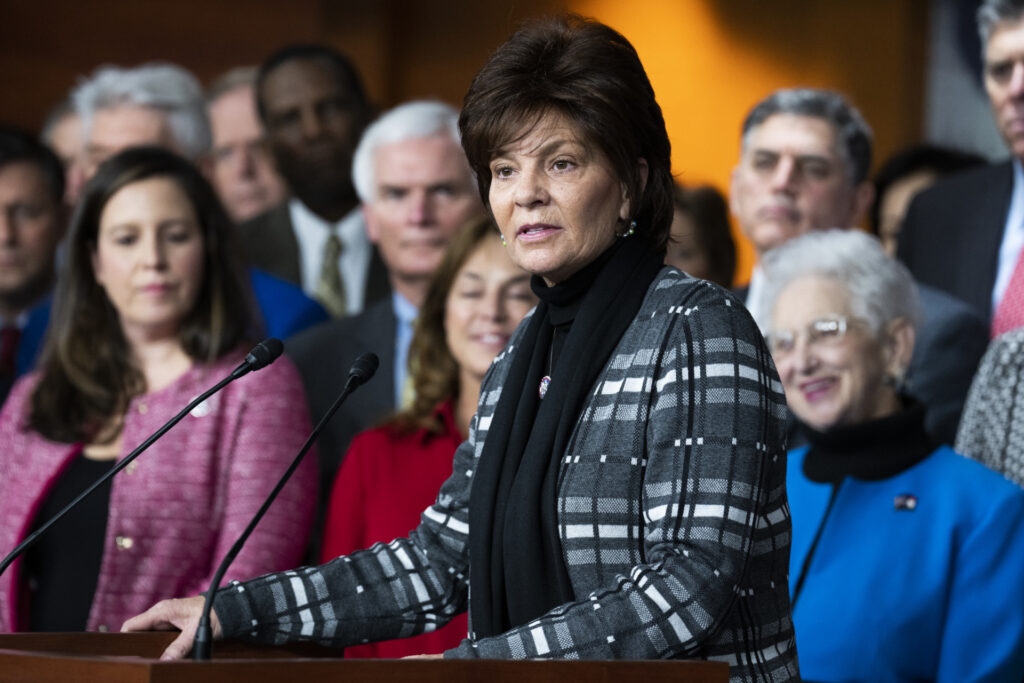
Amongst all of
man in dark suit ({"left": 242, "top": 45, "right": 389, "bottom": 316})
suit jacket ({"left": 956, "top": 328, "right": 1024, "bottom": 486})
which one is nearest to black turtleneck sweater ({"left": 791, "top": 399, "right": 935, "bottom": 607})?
suit jacket ({"left": 956, "top": 328, "right": 1024, "bottom": 486})

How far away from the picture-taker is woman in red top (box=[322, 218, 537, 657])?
3.19 meters

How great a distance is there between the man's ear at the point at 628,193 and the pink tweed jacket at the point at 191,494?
1.43 meters

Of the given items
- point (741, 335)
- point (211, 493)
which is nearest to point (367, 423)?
point (211, 493)

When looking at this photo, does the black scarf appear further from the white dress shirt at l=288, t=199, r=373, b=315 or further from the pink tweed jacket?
the white dress shirt at l=288, t=199, r=373, b=315

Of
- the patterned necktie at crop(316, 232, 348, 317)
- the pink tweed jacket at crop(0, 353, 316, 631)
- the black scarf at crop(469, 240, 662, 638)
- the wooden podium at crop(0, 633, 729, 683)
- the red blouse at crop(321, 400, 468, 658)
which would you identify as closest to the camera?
the wooden podium at crop(0, 633, 729, 683)

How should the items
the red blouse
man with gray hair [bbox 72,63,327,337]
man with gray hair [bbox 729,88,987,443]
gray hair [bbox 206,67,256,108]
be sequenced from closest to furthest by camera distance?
the red blouse
man with gray hair [bbox 729,88,987,443]
man with gray hair [bbox 72,63,327,337]
gray hair [bbox 206,67,256,108]

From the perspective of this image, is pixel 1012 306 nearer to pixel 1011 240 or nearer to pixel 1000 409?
pixel 1011 240

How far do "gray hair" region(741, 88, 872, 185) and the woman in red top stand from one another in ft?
3.50

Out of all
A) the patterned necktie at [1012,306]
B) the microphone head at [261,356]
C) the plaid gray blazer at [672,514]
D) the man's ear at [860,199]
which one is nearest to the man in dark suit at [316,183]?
the man's ear at [860,199]

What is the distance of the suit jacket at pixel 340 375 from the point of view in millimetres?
3672

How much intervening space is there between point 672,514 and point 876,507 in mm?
1338

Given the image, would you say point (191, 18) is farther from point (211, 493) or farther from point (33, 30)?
point (211, 493)

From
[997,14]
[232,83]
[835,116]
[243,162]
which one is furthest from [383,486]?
[232,83]

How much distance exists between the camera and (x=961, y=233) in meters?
3.98
